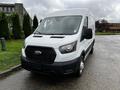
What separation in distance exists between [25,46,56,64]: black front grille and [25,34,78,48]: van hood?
0.12 m

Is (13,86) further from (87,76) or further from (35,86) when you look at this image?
(87,76)

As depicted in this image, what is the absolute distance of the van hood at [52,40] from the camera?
16.0 ft

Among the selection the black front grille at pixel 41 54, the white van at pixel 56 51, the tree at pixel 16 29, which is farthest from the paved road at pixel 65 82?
the tree at pixel 16 29

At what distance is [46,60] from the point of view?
488cm

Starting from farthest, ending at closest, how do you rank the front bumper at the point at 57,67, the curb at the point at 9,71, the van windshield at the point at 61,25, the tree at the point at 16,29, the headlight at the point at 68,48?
1. the tree at the point at 16,29
2. the curb at the point at 9,71
3. the van windshield at the point at 61,25
4. the headlight at the point at 68,48
5. the front bumper at the point at 57,67

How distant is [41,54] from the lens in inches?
194

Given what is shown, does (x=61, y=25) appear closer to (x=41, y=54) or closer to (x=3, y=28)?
(x=41, y=54)

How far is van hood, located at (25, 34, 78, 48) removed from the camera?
4.88 metres

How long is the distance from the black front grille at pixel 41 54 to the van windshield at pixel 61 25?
1012 millimetres

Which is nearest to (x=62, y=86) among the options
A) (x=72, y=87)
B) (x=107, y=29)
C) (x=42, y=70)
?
(x=72, y=87)

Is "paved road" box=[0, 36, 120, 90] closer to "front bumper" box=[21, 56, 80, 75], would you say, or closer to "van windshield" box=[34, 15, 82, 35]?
"front bumper" box=[21, 56, 80, 75]

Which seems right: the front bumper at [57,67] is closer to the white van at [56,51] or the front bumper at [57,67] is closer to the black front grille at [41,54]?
the white van at [56,51]

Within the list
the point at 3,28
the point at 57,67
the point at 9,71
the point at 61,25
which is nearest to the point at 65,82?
the point at 57,67

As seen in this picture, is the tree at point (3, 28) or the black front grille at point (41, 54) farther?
the tree at point (3, 28)
